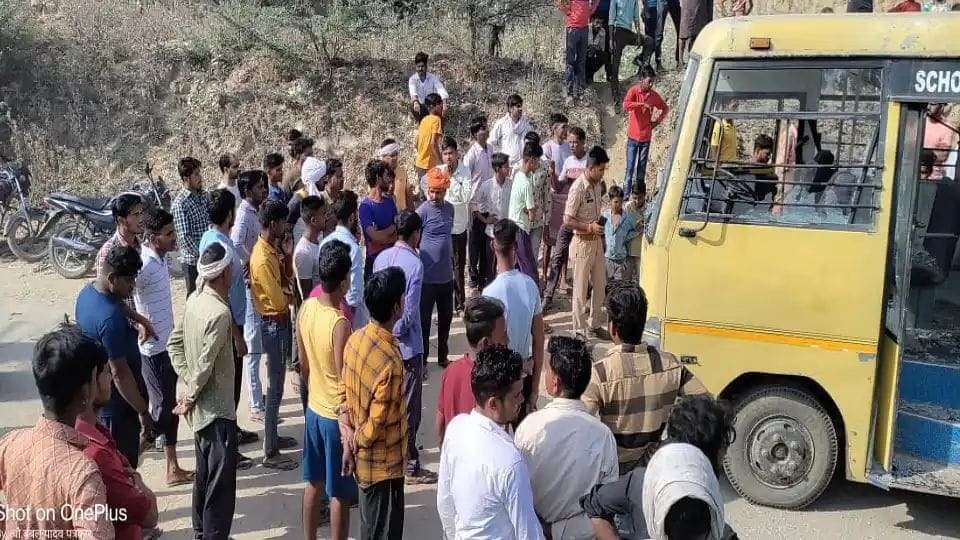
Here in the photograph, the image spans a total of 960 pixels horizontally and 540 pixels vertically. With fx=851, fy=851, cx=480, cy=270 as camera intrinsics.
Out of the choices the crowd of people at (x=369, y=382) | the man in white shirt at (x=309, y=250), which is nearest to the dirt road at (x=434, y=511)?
the crowd of people at (x=369, y=382)

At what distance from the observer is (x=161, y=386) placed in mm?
5547

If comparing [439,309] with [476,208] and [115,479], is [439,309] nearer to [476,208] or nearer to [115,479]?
[476,208]

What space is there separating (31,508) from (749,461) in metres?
4.10

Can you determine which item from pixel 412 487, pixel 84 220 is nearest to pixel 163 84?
pixel 84 220

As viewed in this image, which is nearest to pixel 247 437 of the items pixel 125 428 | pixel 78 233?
pixel 125 428

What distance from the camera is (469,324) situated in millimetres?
4117

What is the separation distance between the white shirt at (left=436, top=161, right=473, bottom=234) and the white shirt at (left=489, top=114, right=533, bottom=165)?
1.90m

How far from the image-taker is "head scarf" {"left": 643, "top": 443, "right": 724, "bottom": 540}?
2.60 m

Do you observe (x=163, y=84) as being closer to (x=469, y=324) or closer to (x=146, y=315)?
(x=146, y=315)

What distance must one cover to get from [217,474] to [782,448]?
11.1ft

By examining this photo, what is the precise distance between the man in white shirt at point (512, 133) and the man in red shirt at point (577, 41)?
2.59m

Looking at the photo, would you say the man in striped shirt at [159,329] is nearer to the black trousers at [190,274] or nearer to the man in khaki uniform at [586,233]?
the black trousers at [190,274]

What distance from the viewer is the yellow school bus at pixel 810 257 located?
4805mm

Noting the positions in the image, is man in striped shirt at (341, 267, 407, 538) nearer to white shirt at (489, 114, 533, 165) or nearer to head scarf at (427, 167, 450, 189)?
head scarf at (427, 167, 450, 189)
